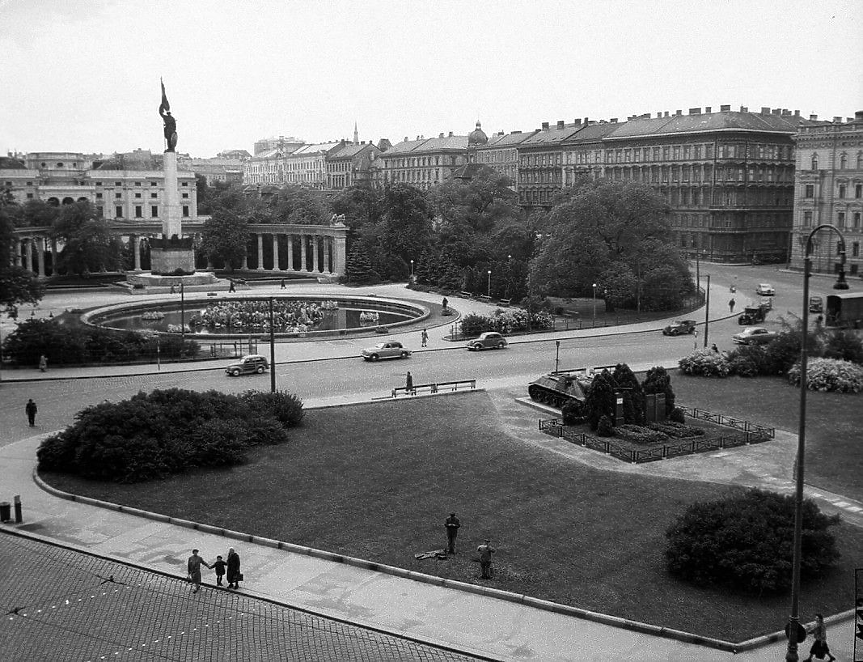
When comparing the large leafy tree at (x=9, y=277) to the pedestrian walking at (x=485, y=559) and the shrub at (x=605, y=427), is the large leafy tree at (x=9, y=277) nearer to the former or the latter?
the shrub at (x=605, y=427)

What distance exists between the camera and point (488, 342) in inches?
2327

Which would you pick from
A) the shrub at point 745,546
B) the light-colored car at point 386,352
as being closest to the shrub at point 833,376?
the light-colored car at point 386,352

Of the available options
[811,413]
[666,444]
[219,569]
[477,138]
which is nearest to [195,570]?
[219,569]

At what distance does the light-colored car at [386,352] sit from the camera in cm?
5519

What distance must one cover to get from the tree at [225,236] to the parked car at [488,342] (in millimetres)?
55941

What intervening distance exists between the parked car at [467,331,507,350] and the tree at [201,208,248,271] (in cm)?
5594

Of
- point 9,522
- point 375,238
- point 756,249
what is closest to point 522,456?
point 9,522

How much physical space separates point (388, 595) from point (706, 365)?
3053 centimetres

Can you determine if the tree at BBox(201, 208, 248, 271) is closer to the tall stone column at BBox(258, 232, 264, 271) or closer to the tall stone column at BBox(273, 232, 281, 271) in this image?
the tall stone column at BBox(258, 232, 264, 271)

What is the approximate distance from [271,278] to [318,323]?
32.3 meters

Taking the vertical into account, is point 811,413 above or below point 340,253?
below

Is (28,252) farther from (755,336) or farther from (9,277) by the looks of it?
(755,336)

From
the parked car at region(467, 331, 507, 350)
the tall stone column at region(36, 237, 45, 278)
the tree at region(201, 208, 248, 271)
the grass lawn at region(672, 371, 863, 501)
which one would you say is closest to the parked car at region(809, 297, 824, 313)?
the grass lawn at region(672, 371, 863, 501)

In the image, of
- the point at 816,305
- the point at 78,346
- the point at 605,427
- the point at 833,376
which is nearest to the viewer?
the point at 605,427
